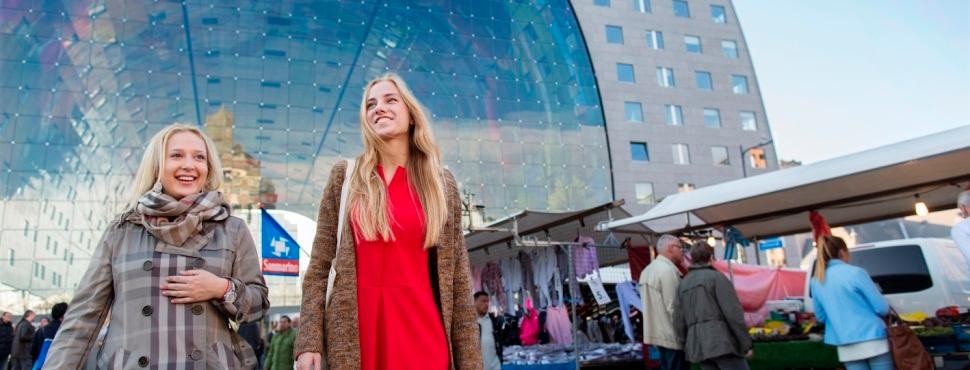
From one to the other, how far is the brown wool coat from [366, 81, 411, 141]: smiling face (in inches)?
8.0

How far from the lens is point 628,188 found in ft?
110

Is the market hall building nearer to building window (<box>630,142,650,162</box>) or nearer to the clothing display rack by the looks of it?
building window (<box>630,142,650,162</box>)

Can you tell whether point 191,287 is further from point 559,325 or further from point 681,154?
point 681,154

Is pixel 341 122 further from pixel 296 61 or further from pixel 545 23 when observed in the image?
pixel 545 23

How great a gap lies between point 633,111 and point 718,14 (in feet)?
37.3

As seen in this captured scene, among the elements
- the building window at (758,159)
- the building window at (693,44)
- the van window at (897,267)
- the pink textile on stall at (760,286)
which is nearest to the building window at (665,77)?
the building window at (693,44)

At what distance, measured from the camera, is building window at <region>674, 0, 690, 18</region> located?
39.9 m

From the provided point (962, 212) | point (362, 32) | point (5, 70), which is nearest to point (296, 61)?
point (362, 32)

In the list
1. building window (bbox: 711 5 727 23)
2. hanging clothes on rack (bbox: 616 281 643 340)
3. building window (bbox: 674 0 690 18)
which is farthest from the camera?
building window (bbox: 711 5 727 23)

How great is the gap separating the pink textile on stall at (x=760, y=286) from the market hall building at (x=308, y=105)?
1626 centimetres

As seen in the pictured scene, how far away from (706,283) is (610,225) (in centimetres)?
367

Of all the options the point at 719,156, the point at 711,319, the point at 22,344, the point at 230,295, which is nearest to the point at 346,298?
the point at 230,295

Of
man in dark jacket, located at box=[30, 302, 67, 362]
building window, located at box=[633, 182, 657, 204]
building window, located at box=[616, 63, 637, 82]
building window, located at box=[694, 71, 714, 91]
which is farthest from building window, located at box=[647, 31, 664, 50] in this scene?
man in dark jacket, located at box=[30, 302, 67, 362]

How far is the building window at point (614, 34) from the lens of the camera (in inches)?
1467
